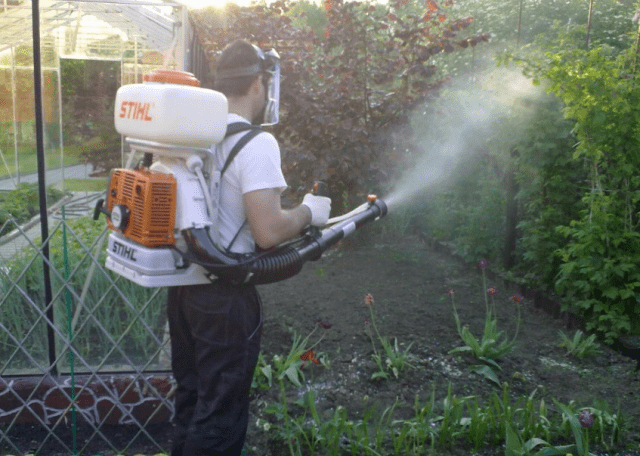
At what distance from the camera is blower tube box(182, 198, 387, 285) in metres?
2.19

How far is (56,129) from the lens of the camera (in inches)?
264

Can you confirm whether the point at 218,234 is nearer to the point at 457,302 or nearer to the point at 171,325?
the point at 171,325

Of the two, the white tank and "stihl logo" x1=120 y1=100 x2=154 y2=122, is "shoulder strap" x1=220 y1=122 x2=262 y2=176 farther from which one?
"stihl logo" x1=120 y1=100 x2=154 y2=122

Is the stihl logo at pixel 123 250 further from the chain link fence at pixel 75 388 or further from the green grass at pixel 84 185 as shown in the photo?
the green grass at pixel 84 185

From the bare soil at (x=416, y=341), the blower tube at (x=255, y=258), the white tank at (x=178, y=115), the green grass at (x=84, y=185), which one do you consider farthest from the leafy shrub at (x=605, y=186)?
the green grass at (x=84, y=185)

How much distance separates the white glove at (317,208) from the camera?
2521 millimetres

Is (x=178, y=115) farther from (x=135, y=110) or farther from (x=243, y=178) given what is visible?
(x=243, y=178)

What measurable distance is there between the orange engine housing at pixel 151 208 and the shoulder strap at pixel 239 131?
0.21 metres

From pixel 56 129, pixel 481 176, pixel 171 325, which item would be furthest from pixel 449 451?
pixel 56 129

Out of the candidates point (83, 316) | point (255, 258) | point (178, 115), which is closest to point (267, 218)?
point (255, 258)

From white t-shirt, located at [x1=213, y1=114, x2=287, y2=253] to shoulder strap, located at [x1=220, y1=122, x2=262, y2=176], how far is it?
12 millimetres

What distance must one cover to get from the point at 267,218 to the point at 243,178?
0.15 meters

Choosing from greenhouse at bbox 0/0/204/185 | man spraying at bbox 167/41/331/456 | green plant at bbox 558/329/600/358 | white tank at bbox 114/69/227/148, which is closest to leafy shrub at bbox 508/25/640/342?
green plant at bbox 558/329/600/358

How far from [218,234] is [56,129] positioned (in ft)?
16.5
